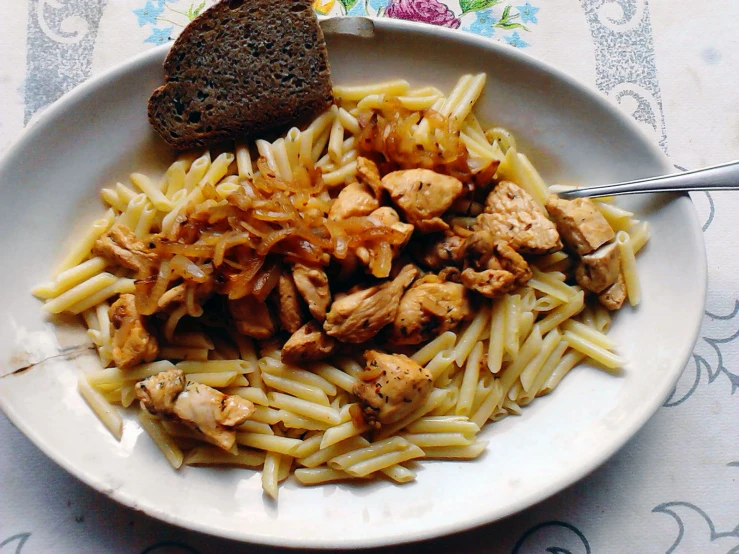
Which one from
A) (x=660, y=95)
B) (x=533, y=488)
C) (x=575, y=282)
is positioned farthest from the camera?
(x=660, y=95)

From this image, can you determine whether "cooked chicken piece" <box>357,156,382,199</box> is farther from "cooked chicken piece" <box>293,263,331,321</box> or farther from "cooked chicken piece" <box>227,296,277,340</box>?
"cooked chicken piece" <box>227,296,277,340</box>

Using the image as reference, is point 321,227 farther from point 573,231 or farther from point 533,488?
point 533,488

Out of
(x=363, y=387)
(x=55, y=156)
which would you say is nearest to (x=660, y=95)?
(x=363, y=387)

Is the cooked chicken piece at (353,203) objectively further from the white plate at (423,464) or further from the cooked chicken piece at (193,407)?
the cooked chicken piece at (193,407)

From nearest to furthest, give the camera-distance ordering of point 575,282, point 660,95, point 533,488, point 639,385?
point 533,488, point 639,385, point 575,282, point 660,95

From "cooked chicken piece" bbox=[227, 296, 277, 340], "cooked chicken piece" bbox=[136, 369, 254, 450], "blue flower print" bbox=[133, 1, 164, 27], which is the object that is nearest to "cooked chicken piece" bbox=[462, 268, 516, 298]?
"cooked chicken piece" bbox=[227, 296, 277, 340]

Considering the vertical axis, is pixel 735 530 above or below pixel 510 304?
below

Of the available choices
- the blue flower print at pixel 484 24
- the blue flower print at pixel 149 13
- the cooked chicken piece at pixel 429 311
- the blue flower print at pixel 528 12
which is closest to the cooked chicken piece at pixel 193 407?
the cooked chicken piece at pixel 429 311
